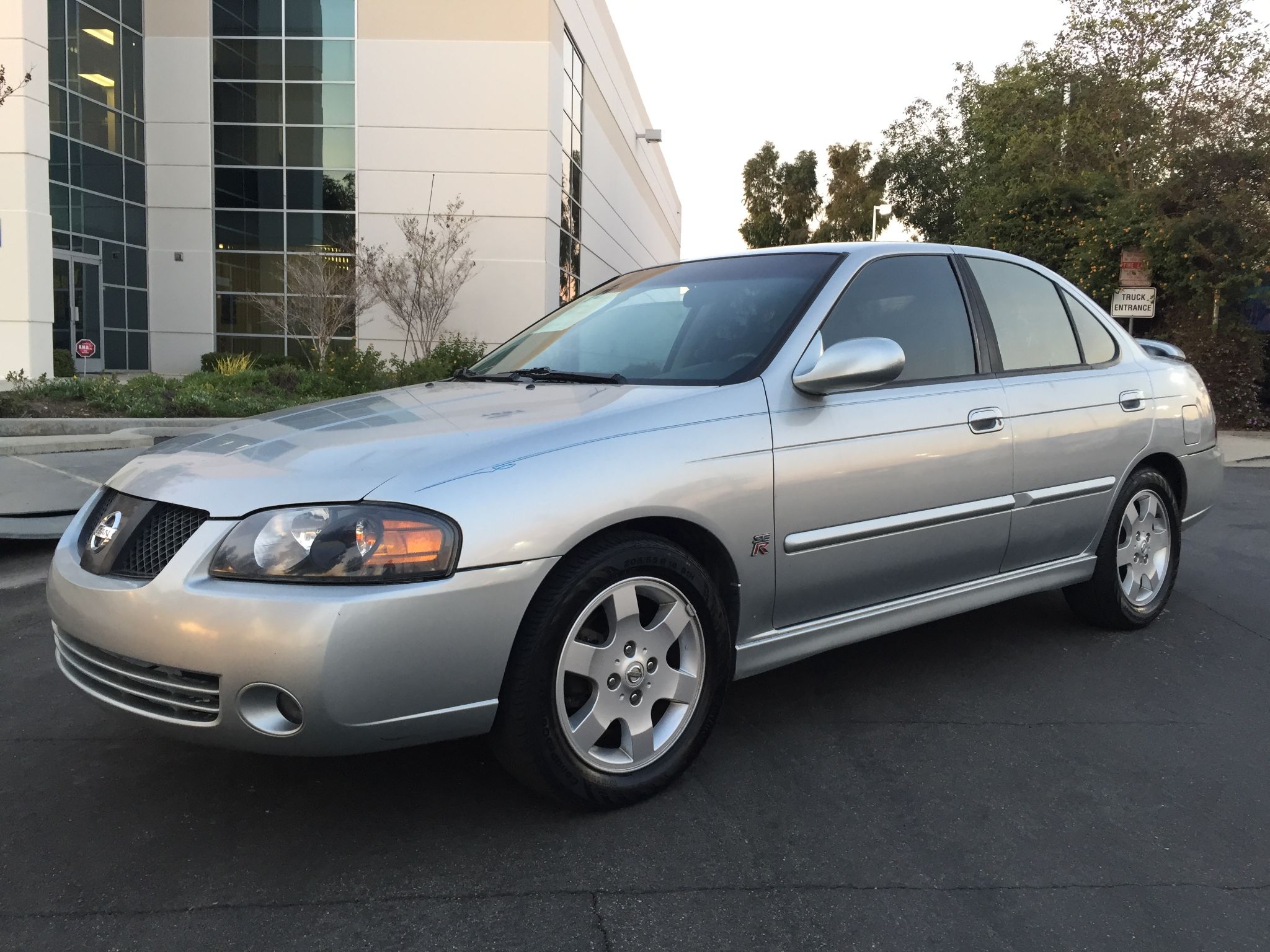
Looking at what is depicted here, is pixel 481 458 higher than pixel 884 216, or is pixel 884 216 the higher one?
pixel 884 216

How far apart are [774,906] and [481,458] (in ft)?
4.17

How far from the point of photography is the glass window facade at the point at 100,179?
22.1 metres

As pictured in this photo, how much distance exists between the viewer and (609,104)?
36.0 meters

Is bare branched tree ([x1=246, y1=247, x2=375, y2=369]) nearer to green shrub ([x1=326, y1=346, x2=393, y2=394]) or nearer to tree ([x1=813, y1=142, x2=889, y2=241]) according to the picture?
green shrub ([x1=326, y1=346, x2=393, y2=394])

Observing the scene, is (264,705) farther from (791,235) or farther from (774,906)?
(791,235)

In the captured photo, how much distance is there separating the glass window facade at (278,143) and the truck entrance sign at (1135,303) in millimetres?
17250

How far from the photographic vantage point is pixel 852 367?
10.3 feet

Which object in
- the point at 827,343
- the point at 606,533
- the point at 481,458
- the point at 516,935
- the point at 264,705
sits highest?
→ the point at 827,343

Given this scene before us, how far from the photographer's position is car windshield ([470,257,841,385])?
11.1ft

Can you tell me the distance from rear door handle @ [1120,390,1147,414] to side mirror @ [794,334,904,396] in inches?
67.8

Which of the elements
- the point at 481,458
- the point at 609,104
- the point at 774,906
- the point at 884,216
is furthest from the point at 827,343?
the point at 884,216

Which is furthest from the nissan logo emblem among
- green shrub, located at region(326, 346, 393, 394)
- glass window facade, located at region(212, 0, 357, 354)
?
glass window facade, located at region(212, 0, 357, 354)

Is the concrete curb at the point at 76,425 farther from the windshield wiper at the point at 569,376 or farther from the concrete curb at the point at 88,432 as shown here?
the windshield wiper at the point at 569,376

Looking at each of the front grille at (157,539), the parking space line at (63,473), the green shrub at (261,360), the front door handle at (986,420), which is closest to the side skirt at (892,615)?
the front door handle at (986,420)
